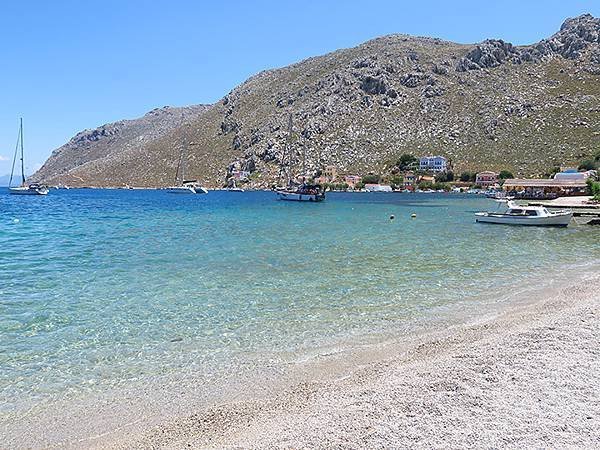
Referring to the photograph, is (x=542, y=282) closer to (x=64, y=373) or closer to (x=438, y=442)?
(x=438, y=442)

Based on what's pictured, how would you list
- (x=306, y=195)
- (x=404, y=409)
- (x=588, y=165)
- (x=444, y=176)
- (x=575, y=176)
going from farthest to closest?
(x=444, y=176) < (x=588, y=165) < (x=306, y=195) < (x=575, y=176) < (x=404, y=409)

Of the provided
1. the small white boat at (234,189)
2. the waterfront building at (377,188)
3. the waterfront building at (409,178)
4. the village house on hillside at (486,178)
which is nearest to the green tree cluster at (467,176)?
the village house on hillside at (486,178)

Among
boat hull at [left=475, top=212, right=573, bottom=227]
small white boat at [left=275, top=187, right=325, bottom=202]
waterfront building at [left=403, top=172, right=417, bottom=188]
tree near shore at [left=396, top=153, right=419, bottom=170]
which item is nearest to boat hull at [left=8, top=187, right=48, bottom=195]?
small white boat at [left=275, top=187, right=325, bottom=202]

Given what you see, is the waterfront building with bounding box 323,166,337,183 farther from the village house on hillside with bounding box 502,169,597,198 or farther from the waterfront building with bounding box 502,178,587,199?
the waterfront building with bounding box 502,178,587,199

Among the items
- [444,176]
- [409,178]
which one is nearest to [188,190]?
[409,178]

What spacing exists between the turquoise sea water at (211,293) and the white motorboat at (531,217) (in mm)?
8577

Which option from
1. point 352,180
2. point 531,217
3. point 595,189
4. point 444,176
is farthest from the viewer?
point 352,180

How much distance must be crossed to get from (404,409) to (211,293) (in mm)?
8992

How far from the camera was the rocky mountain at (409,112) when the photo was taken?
379 ft

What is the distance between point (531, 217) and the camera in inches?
1522

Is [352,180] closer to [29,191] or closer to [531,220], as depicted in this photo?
[29,191]

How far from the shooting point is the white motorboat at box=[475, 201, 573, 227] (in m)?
37.3

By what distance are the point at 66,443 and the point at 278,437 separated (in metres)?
2.66

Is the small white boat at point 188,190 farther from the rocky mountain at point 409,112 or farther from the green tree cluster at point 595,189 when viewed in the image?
the green tree cluster at point 595,189
